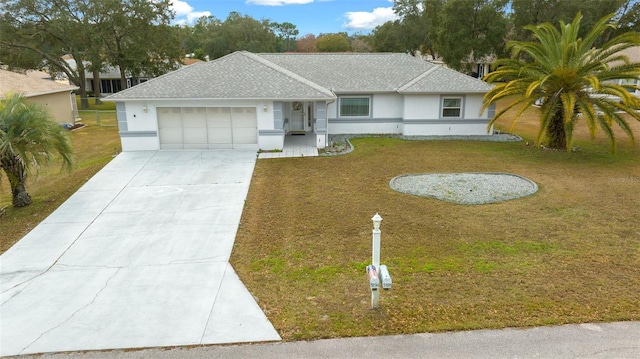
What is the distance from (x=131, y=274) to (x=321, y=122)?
11.8 meters

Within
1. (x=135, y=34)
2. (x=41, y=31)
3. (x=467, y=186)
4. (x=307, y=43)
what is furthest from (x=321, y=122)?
(x=307, y=43)

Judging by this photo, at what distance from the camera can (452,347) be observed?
6.27 meters

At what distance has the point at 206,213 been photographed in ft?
39.0

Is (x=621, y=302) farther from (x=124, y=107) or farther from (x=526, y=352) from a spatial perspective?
(x=124, y=107)

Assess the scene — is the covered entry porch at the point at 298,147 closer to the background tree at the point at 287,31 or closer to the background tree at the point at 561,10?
the background tree at the point at 561,10

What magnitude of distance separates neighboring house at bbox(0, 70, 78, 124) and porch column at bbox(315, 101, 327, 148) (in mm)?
14734

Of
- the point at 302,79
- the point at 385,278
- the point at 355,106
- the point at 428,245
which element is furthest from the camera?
the point at 355,106

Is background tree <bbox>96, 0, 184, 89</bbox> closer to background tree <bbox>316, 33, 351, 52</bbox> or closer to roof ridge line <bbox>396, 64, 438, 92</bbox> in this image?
roof ridge line <bbox>396, 64, 438, 92</bbox>

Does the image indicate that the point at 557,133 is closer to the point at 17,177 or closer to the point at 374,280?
the point at 374,280

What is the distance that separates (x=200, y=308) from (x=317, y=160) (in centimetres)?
1057

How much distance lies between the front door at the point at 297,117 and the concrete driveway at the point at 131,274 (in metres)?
8.74

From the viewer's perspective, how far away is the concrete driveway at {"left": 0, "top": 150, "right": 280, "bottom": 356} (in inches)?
266

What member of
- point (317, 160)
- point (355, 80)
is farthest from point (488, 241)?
point (355, 80)

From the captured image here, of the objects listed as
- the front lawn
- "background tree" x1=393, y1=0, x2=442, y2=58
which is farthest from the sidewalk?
"background tree" x1=393, y1=0, x2=442, y2=58
